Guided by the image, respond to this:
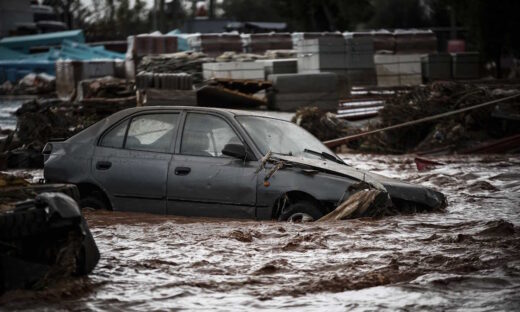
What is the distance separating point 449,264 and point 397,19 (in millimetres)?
68860

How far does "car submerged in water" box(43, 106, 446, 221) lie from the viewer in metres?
8.70

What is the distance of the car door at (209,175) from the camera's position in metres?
8.80

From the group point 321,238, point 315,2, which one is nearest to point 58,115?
point 321,238

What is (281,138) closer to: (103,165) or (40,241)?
(103,165)

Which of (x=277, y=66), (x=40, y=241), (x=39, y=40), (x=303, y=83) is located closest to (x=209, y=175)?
(x=40, y=241)

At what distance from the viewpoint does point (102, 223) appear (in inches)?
355

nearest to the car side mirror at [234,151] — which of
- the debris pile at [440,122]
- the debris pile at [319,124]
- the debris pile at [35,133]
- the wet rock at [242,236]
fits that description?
the wet rock at [242,236]

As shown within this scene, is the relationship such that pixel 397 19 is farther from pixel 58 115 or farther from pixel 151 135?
pixel 151 135

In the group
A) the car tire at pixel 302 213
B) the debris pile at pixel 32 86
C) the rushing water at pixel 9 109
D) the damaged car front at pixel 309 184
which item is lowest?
the rushing water at pixel 9 109

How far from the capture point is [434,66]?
29188 millimetres

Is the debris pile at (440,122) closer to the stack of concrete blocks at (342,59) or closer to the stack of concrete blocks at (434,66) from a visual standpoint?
the stack of concrete blocks at (342,59)

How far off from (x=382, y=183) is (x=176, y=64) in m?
16.2

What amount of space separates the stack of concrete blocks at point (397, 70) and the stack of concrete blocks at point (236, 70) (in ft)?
18.0

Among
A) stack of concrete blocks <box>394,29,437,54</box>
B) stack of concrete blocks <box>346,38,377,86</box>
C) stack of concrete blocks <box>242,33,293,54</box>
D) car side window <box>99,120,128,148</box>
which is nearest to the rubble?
stack of concrete blocks <box>346,38,377,86</box>
